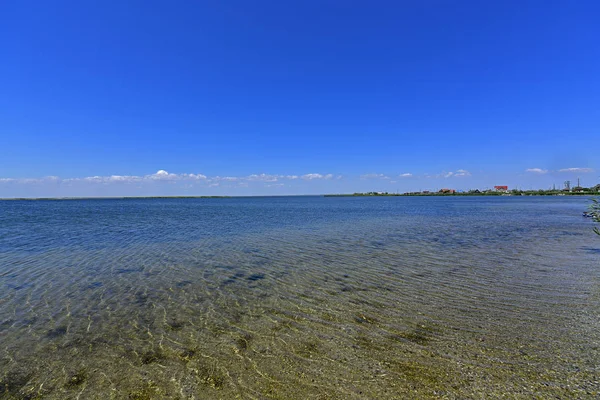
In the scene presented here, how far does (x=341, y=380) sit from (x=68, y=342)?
6456 mm

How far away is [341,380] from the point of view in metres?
5.23

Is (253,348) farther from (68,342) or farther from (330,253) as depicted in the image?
(330,253)

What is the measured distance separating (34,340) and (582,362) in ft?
39.1

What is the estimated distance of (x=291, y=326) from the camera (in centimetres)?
762

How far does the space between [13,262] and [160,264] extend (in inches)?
305

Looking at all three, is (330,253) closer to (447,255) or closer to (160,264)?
(447,255)

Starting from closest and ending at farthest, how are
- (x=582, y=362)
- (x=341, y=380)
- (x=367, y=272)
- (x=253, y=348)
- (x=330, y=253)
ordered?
(x=341, y=380), (x=582, y=362), (x=253, y=348), (x=367, y=272), (x=330, y=253)

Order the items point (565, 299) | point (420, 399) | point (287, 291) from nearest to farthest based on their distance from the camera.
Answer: point (420, 399), point (565, 299), point (287, 291)

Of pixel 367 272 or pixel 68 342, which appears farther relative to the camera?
pixel 367 272

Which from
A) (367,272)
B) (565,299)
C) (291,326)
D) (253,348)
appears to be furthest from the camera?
(367,272)

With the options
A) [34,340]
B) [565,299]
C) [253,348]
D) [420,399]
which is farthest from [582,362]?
[34,340]

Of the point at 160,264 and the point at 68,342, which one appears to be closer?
the point at 68,342

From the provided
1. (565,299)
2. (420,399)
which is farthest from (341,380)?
(565,299)

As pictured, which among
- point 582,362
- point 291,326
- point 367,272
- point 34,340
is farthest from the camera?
point 367,272
